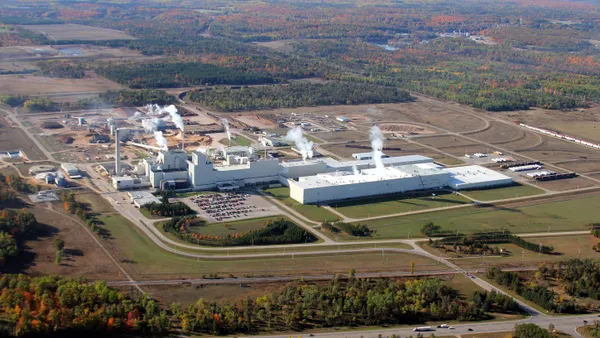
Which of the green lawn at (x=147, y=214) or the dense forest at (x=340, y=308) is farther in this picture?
the green lawn at (x=147, y=214)

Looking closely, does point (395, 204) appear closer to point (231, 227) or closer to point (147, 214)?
point (231, 227)

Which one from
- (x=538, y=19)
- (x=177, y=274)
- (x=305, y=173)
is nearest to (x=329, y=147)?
(x=305, y=173)

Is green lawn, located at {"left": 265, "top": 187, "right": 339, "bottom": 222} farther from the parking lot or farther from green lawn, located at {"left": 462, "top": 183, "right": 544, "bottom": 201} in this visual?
green lawn, located at {"left": 462, "top": 183, "right": 544, "bottom": 201}

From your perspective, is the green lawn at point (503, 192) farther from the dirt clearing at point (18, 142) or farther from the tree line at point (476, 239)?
the dirt clearing at point (18, 142)

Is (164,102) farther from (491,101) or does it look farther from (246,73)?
(491,101)

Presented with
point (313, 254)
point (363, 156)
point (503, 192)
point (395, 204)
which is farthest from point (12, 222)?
point (503, 192)

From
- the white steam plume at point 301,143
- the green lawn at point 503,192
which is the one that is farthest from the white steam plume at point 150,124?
the green lawn at point 503,192
